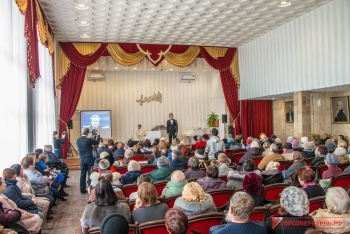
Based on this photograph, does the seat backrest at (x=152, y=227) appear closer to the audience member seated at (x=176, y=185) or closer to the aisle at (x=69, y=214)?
the aisle at (x=69, y=214)

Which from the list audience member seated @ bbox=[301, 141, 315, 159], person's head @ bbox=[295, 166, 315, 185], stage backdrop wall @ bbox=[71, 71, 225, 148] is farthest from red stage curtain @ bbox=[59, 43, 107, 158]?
person's head @ bbox=[295, 166, 315, 185]

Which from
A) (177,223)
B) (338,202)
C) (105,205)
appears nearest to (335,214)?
(338,202)

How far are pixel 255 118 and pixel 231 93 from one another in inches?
65.2

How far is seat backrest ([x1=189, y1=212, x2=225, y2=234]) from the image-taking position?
3.02 meters

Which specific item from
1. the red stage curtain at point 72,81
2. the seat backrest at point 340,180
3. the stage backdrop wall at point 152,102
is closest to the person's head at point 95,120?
the stage backdrop wall at point 152,102

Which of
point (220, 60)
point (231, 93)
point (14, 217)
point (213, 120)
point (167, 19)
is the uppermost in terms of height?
point (167, 19)

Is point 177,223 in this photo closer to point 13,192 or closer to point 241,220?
point 241,220

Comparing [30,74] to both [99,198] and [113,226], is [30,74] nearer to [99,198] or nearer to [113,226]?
[99,198]

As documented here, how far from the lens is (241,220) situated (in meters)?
2.57

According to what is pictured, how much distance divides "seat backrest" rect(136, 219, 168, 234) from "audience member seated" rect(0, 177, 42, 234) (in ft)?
6.10

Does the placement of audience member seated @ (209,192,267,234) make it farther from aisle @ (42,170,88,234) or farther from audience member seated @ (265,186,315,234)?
aisle @ (42,170,88,234)

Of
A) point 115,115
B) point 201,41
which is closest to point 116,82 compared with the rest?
point 115,115

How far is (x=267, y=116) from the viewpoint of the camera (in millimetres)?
15664

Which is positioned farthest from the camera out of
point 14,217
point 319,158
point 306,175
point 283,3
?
point 283,3
